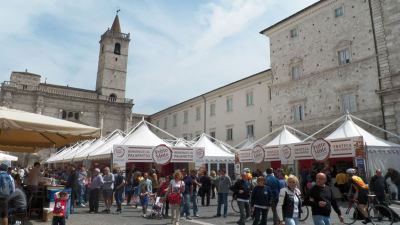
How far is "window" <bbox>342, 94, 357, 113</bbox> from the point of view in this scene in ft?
71.4

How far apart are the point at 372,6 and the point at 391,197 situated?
39.0 ft

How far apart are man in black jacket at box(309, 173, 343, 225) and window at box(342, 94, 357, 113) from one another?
17.3m

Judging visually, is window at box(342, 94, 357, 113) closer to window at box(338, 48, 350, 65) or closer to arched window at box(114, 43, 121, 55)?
window at box(338, 48, 350, 65)

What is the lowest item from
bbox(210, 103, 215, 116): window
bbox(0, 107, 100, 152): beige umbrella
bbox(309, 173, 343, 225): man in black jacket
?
bbox(309, 173, 343, 225): man in black jacket

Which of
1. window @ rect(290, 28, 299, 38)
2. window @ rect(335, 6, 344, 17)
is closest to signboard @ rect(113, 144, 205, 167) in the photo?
window @ rect(290, 28, 299, 38)

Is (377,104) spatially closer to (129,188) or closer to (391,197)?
(391,197)

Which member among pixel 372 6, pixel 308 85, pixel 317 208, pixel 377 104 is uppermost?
pixel 372 6

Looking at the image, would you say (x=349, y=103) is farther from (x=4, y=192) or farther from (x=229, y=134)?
(x=4, y=192)

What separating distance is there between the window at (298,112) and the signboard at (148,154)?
10871 millimetres

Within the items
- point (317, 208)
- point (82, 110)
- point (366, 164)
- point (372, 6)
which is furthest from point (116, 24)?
point (317, 208)

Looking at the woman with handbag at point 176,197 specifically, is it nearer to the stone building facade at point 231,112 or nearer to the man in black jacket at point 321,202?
the man in black jacket at point 321,202

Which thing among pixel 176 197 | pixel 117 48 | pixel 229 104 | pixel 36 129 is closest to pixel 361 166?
pixel 176 197

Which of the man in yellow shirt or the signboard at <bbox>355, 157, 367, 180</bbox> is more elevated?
the signboard at <bbox>355, 157, 367, 180</bbox>

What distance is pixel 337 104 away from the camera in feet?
74.6
